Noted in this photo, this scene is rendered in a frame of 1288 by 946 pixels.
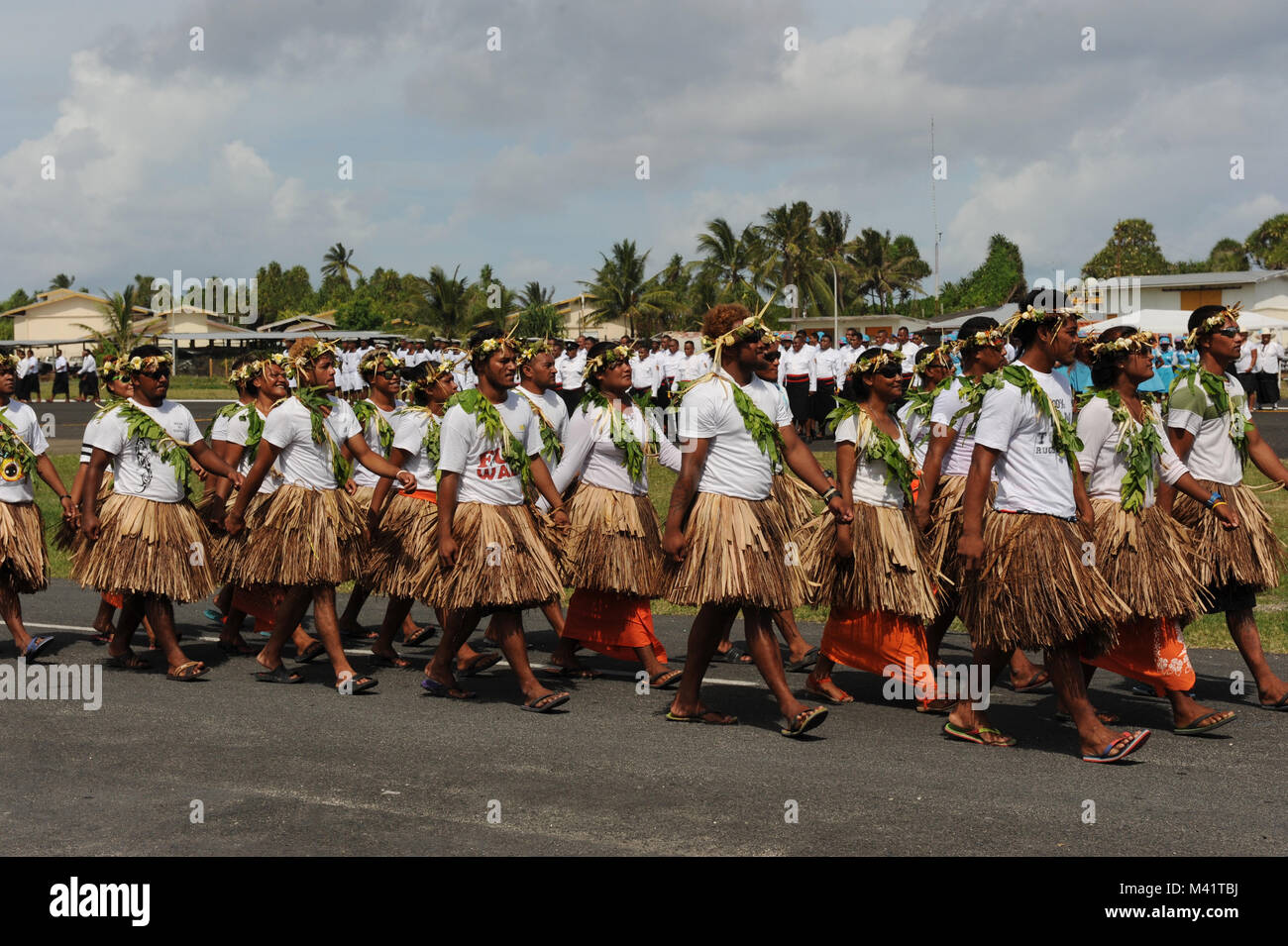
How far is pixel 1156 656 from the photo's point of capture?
21.9 ft

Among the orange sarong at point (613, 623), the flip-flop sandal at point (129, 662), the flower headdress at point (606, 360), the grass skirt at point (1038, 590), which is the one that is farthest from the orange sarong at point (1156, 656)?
the flip-flop sandal at point (129, 662)

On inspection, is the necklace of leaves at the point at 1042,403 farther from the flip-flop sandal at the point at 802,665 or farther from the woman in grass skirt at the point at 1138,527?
the flip-flop sandal at the point at 802,665

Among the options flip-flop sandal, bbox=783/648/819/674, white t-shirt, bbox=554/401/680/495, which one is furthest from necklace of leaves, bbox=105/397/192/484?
flip-flop sandal, bbox=783/648/819/674

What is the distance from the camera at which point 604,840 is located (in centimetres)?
514

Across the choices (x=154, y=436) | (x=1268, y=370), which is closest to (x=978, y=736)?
(x=154, y=436)

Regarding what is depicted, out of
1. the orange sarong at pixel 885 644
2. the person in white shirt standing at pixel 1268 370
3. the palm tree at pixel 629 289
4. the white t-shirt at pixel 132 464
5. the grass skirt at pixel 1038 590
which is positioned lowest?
the orange sarong at pixel 885 644

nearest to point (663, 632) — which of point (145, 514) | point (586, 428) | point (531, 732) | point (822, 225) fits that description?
point (586, 428)

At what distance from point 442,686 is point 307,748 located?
4.28ft

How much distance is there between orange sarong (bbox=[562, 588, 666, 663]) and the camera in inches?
319

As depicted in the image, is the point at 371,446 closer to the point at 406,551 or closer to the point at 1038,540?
the point at 406,551

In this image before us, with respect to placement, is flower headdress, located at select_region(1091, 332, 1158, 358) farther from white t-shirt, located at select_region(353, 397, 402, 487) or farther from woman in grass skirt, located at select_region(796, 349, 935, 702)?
white t-shirt, located at select_region(353, 397, 402, 487)

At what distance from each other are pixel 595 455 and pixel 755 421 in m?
1.76

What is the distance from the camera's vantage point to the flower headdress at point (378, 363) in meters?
9.84

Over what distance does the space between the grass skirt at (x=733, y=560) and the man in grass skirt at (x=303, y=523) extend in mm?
2242
